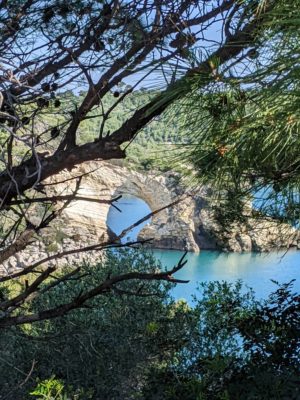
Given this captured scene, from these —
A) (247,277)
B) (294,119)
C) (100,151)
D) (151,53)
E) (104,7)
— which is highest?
(247,277)

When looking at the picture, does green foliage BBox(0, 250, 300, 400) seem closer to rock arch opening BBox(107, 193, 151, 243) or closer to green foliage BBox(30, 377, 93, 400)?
green foliage BBox(30, 377, 93, 400)

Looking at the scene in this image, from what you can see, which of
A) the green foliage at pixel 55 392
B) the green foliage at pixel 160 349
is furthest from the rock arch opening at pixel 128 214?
the green foliage at pixel 55 392

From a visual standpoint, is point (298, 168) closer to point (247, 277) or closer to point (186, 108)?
point (186, 108)

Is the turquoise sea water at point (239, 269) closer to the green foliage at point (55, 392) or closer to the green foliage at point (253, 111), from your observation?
the green foliage at point (55, 392)

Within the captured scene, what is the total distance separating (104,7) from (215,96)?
48cm

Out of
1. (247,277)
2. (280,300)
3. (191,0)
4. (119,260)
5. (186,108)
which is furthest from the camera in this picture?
(247,277)

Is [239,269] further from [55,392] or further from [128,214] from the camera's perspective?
[55,392]

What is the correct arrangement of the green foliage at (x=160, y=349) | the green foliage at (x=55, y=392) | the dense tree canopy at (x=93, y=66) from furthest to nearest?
the green foliage at (x=160, y=349), the green foliage at (x=55, y=392), the dense tree canopy at (x=93, y=66)

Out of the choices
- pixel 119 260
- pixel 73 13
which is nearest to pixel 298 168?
pixel 73 13

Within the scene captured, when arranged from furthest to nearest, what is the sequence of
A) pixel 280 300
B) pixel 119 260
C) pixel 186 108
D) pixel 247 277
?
1. pixel 247 277
2. pixel 119 260
3. pixel 280 300
4. pixel 186 108

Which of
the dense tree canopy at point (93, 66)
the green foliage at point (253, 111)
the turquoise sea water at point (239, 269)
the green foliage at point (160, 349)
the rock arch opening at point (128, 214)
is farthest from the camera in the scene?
the rock arch opening at point (128, 214)

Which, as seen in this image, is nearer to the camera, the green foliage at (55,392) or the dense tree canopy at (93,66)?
the dense tree canopy at (93,66)

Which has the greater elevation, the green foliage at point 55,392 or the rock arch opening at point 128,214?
the rock arch opening at point 128,214

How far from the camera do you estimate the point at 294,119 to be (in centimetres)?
109
